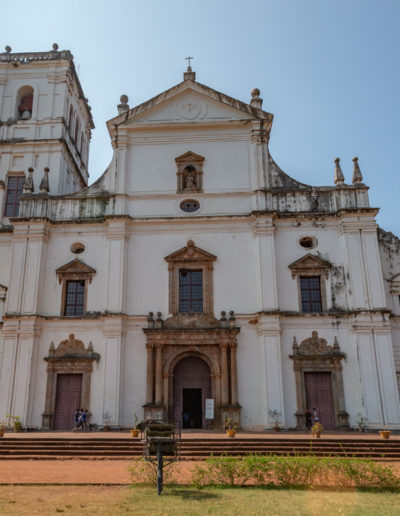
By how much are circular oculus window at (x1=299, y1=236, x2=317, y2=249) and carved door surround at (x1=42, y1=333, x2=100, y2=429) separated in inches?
441

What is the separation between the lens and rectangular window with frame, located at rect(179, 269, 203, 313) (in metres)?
24.1

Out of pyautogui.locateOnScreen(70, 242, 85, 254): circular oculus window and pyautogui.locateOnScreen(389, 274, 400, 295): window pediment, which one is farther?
pyautogui.locateOnScreen(70, 242, 85, 254): circular oculus window

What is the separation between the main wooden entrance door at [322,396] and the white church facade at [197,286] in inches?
2.4

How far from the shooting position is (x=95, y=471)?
44.8ft

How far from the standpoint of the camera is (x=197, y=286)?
80.0 ft

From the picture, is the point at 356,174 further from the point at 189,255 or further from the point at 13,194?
the point at 13,194

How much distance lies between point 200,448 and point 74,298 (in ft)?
36.0

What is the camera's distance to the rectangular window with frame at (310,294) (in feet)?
77.8

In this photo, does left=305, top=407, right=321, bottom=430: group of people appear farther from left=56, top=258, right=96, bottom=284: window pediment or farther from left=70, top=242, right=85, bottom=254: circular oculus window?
left=70, top=242, right=85, bottom=254: circular oculus window

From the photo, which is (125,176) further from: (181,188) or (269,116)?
(269,116)

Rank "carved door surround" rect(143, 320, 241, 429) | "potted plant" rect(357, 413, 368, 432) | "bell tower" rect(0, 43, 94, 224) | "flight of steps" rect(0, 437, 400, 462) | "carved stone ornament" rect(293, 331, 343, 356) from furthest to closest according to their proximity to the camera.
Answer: "bell tower" rect(0, 43, 94, 224) < "carved stone ornament" rect(293, 331, 343, 356) < "carved door surround" rect(143, 320, 241, 429) < "potted plant" rect(357, 413, 368, 432) < "flight of steps" rect(0, 437, 400, 462)

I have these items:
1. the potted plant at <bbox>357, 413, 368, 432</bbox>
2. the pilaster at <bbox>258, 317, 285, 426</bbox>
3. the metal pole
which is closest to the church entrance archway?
the pilaster at <bbox>258, 317, 285, 426</bbox>

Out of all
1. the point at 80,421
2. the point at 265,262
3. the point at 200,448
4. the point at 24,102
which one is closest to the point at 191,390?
the point at 80,421

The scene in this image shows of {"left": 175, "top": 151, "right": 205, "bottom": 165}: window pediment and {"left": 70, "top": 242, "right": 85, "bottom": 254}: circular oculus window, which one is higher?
{"left": 175, "top": 151, "right": 205, "bottom": 165}: window pediment
